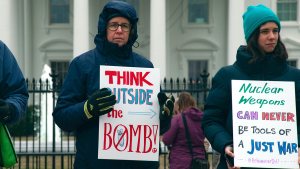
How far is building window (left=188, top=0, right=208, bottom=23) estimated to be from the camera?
81.3ft

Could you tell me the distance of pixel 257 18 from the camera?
258 centimetres

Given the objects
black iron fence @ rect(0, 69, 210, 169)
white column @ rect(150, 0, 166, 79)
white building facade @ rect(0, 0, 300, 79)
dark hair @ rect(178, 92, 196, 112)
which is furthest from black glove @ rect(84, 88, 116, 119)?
white building facade @ rect(0, 0, 300, 79)

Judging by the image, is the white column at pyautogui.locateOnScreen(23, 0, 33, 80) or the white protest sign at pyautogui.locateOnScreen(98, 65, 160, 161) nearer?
the white protest sign at pyautogui.locateOnScreen(98, 65, 160, 161)

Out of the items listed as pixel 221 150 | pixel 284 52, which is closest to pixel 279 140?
pixel 221 150

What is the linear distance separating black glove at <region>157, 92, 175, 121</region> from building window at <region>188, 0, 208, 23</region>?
22.6m

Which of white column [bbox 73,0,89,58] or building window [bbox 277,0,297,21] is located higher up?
building window [bbox 277,0,297,21]

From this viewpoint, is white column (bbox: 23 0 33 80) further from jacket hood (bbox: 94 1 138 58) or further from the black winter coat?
the black winter coat

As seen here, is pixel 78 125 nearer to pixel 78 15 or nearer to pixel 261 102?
pixel 261 102

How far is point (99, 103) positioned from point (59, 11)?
926 inches

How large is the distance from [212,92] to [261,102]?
328 mm

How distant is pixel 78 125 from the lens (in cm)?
256

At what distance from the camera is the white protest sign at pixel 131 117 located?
2.68 metres

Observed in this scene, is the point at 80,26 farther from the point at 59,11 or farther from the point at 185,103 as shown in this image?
the point at 185,103

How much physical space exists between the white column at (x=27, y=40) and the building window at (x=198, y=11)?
10051 millimetres
